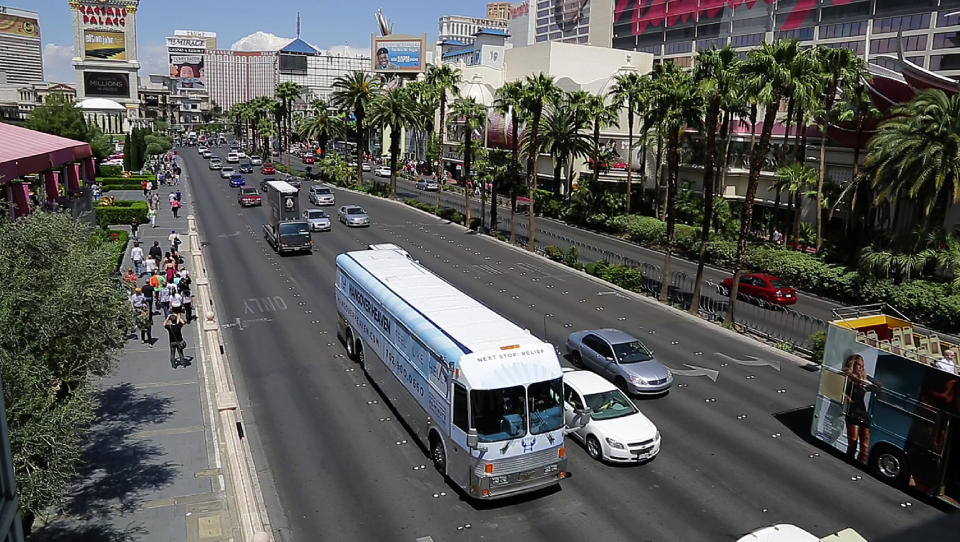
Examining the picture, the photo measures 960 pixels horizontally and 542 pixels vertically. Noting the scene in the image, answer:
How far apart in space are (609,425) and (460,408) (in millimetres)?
4763

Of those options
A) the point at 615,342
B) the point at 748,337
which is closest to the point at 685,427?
the point at 615,342

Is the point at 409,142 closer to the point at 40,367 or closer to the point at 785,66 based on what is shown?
the point at 785,66

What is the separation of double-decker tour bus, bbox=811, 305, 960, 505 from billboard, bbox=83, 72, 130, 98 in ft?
603

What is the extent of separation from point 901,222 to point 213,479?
1605 inches

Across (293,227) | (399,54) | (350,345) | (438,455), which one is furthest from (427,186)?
(399,54)

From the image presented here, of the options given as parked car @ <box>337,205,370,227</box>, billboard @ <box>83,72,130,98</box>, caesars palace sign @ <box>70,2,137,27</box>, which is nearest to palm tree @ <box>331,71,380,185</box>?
parked car @ <box>337,205,370,227</box>

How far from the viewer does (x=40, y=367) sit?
35.0 feet

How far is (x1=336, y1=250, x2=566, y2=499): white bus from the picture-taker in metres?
14.0

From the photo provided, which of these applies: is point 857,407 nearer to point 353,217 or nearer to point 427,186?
point 353,217

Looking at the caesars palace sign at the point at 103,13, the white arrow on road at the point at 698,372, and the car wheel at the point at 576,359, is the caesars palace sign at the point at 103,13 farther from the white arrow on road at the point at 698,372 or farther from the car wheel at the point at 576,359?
the white arrow on road at the point at 698,372

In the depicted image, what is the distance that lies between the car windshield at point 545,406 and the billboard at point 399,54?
13478 cm

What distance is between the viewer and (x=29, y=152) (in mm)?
27156

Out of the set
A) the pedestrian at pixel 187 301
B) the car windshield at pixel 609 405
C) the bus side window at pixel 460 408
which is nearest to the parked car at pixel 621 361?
the car windshield at pixel 609 405

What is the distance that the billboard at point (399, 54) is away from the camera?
14125 centimetres
